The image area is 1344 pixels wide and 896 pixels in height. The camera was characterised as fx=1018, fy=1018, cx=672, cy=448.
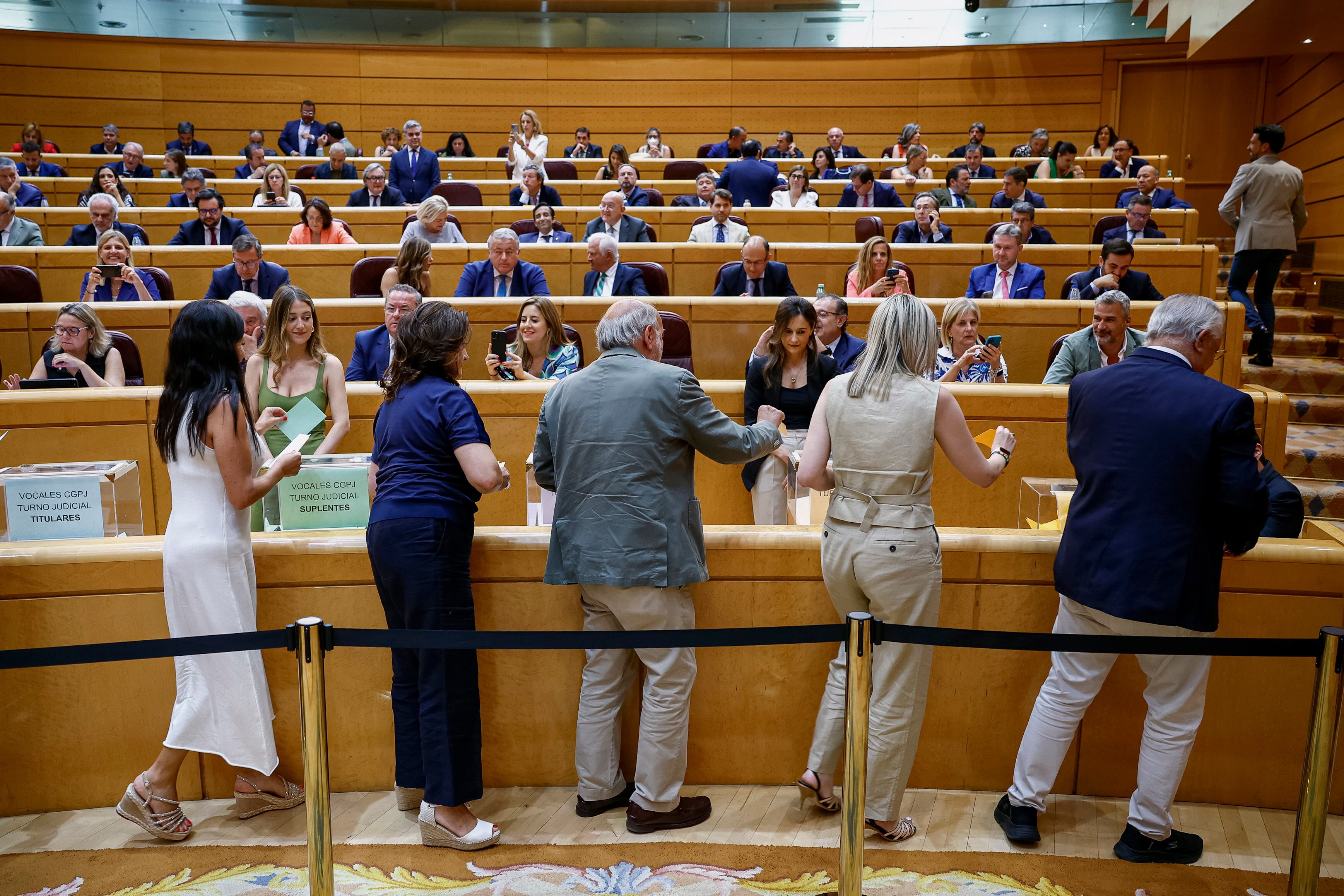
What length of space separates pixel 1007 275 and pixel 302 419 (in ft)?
12.5

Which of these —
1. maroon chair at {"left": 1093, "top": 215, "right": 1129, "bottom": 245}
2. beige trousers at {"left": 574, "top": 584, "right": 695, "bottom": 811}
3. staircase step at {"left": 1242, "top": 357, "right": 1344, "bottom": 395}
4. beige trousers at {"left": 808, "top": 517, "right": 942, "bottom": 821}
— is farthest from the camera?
maroon chair at {"left": 1093, "top": 215, "right": 1129, "bottom": 245}

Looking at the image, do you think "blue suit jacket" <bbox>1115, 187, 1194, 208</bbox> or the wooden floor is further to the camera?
"blue suit jacket" <bbox>1115, 187, 1194, 208</bbox>

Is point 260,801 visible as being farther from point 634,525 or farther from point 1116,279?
point 1116,279

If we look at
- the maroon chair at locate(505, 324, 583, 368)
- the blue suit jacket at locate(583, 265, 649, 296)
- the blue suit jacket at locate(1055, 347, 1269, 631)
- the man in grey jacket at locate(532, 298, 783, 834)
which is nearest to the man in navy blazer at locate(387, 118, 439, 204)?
the blue suit jacket at locate(583, 265, 649, 296)

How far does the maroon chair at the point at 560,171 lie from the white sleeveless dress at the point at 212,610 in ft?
28.8

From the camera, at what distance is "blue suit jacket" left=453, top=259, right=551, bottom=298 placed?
Answer: 5344 millimetres

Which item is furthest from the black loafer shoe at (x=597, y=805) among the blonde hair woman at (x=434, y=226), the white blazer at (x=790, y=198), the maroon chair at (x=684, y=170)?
the maroon chair at (x=684, y=170)

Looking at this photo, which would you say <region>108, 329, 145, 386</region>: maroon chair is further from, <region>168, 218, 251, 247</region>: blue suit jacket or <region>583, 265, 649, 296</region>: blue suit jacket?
<region>168, 218, 251, 247</region>: blue suit jacket

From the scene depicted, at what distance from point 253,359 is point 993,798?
Answer: 111 inches

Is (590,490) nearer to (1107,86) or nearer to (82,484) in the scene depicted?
(82,484)

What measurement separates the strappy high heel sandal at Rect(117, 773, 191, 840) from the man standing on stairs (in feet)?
20.8

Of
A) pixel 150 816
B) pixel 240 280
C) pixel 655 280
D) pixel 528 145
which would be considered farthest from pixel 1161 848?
pixel 528 145

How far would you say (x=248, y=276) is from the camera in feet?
17.6

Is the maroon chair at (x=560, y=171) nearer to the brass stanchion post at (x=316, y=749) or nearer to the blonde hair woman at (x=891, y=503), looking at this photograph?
the blonde hair woman at (x=891, y=503)
